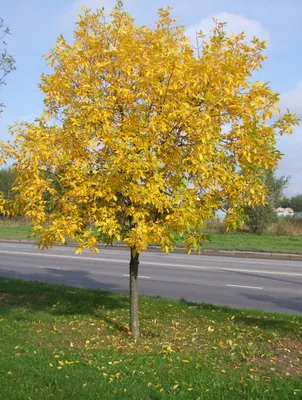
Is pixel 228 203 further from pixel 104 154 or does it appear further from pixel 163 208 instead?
pixel 104 154

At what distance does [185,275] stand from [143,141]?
8767 mm

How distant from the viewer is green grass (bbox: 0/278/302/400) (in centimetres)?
427

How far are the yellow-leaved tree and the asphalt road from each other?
438cm

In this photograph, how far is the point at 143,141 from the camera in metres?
5.43

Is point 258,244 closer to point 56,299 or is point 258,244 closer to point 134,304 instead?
point 56,299

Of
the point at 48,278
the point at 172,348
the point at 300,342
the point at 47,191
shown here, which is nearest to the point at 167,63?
the point at 47,191

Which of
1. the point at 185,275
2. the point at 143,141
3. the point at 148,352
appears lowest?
the point at 148,352

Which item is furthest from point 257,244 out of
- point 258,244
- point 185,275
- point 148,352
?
point 148,352

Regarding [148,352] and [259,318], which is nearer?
[148,352]

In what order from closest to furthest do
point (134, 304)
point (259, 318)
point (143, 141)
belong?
point (143, 141)
point (134, 304)
point (259, 318)

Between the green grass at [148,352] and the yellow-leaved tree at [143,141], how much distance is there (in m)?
1.15

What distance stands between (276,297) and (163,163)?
597 centimetres

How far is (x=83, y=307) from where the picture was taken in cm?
831

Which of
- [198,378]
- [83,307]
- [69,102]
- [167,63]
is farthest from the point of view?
[83,307]
